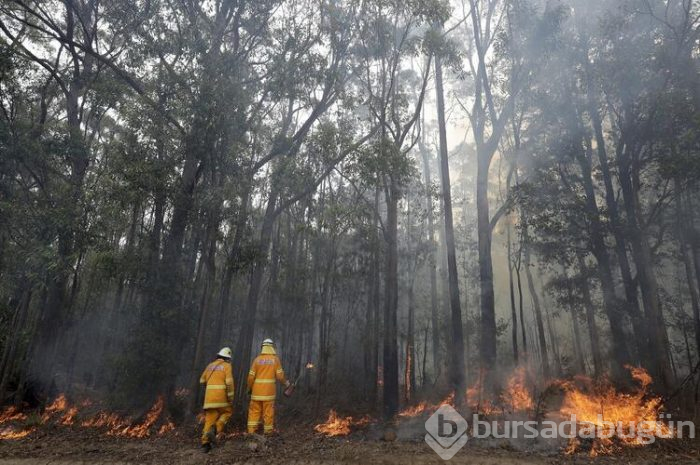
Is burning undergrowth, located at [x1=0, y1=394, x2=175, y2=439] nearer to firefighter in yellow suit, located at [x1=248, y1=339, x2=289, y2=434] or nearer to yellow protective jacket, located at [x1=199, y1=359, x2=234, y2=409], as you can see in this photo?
yellow protective jacket, located at [x1=199, y1=359, x2=234, y2=409]

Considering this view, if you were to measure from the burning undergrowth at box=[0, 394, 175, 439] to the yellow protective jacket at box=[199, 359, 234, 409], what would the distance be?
2.89m

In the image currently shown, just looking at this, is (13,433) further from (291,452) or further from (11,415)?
(291,452)

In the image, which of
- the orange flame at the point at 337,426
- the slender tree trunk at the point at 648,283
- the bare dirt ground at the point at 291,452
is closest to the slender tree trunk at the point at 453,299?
the orange flame at the point at 337,426

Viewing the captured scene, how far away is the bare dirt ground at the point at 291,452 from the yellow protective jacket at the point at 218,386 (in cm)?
86

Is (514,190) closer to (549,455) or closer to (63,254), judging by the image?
(549,455)

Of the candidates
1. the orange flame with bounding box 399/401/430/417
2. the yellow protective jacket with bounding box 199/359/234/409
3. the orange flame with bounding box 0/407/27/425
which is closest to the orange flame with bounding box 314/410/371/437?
the orange flame with bounding box 399/401/430/417

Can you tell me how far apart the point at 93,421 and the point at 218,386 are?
211 inches

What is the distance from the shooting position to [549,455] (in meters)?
8.13

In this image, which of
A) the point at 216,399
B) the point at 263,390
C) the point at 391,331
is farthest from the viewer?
the point at 391,331

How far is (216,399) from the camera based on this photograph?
26.7ft

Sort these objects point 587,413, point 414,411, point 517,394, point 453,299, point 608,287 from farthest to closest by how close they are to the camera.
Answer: point 608,287
point 453,299
point 414,411
point 517,394
point 587,413

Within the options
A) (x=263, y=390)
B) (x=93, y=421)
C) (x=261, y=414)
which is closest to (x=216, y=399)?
(x=263, y=390)

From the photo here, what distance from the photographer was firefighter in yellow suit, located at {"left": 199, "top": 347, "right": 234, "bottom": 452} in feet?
26.3

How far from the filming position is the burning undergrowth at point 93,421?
1002 cm
